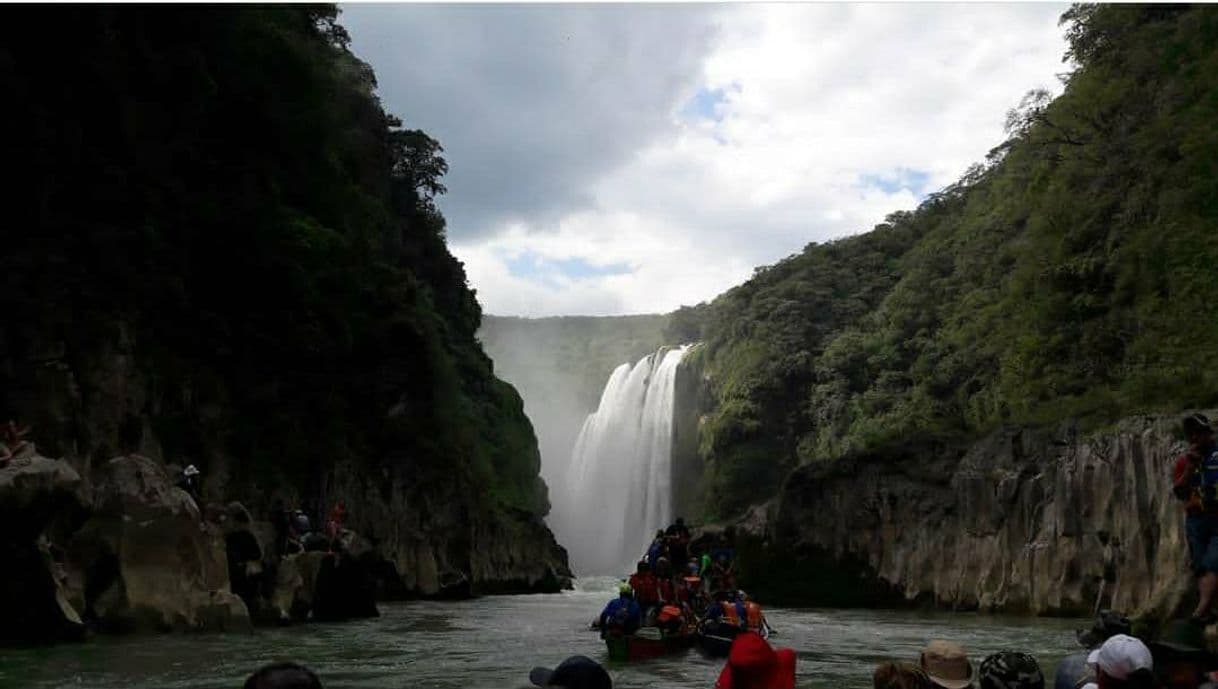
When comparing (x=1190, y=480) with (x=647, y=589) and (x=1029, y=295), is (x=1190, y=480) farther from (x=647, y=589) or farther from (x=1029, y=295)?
(x=1029, y=295)

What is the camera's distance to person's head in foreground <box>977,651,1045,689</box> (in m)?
5.93

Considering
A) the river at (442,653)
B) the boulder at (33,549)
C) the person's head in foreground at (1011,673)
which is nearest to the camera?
the person's head in foreground at (1011,673)

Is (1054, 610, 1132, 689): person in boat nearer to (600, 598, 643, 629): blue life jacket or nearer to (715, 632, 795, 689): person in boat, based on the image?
(715, 632, 795, 689): person in boat

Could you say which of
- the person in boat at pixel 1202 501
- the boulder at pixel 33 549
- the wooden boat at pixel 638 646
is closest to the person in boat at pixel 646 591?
the wooden boat at pixel 638 646

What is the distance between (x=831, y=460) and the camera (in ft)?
141

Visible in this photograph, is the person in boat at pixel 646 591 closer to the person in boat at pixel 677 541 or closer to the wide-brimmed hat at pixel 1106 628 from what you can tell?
the person in boat at pixel 677 541

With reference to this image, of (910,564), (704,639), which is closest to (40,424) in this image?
(704,639)

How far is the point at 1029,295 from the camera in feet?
134

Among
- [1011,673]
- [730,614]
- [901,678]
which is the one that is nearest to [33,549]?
[730,614]

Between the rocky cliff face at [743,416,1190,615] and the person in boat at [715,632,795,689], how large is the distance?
49.1 ft

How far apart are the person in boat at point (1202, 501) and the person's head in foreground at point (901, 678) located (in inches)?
224

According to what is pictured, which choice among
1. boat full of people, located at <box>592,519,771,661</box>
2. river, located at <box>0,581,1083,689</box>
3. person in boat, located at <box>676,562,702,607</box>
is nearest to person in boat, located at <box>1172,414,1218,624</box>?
river, located at <box>0,581,1083,689</box>

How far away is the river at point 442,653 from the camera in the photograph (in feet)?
43.2

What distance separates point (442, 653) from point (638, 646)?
3.37 meters
